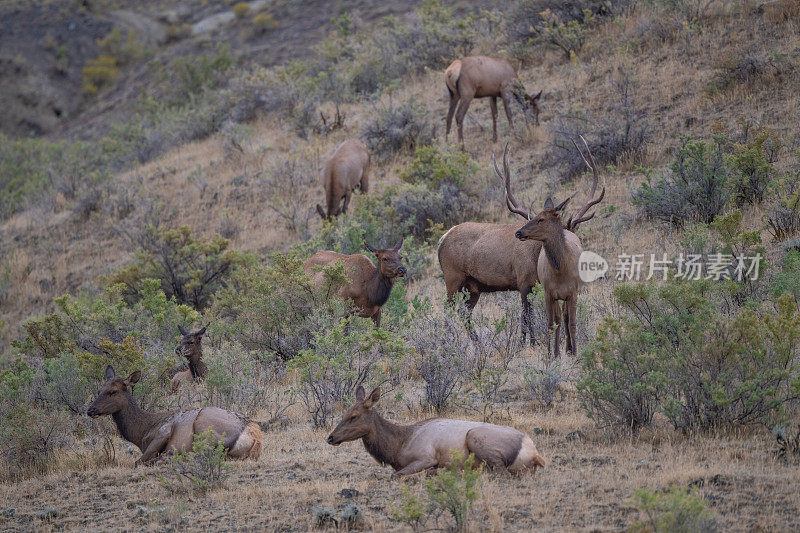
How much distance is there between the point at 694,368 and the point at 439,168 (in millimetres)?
9202

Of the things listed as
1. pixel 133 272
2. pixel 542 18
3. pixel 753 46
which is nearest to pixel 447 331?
pixel 133 272

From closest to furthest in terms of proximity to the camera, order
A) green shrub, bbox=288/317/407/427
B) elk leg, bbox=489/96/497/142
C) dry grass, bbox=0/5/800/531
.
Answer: dry grass, bbox=0/5/800/531
green shrub, bbox=288/317/407/427
elk leg, bbox=489/96/497/142

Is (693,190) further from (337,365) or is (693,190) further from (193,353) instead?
(193,353)

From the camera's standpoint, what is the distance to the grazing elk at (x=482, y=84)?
1822 cm

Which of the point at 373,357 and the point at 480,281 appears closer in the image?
the point at 373,357

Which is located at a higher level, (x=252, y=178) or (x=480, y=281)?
(x=480, y=281)

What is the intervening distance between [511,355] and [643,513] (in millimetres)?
4235

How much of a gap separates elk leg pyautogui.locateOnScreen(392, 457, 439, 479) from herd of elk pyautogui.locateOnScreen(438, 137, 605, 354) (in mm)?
3364

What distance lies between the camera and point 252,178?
21078 mm

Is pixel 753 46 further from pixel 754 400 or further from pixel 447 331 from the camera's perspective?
pixel 754 400

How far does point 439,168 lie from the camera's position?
1633cm

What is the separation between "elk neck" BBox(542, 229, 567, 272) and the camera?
33.3 feet

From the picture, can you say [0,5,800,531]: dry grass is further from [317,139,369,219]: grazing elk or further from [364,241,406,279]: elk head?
[364,241,406,279]: elk head
